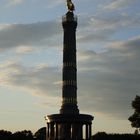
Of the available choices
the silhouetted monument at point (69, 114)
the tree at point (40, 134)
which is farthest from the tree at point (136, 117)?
the tree at point (40, 134)

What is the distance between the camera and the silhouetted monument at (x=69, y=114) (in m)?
117

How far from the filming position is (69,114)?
116 metres

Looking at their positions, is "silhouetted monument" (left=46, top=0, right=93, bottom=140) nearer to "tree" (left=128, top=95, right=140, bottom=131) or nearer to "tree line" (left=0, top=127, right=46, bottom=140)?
"tree" (left=128, top=95, right=140, bottom=131)

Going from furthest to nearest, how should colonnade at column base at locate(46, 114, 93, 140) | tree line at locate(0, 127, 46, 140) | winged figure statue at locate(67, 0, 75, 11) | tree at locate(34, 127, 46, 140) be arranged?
1. tree at locate(34, 127, 46, 140)
2. tree line at locate(0, 127, 46, 140)
3. winged figure statue at locate(67, 0, 75, 11)
4. colonnade at column base at locate(46, 114, 93, 140)

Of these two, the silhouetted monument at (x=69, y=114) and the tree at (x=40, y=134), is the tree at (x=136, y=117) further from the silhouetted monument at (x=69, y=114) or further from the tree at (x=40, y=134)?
the tree at (x=40, y=134)

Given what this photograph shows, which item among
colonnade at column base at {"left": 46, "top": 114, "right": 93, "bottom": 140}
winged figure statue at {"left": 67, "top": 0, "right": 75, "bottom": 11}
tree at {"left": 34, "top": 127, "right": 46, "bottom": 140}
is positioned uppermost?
Result: winged figure statue at {"left": 67, "top": 0, "right": 75, "bottom": 11}

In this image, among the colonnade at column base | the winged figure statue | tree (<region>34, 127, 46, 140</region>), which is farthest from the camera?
tree (<region>34, 127, 46, 140</region>)

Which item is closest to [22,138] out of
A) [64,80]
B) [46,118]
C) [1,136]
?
[1,136]

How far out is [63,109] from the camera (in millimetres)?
118188

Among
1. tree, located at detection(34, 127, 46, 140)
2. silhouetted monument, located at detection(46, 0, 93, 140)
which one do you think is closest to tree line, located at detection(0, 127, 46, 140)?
tree, located at detection(34, 127, 46, 140)

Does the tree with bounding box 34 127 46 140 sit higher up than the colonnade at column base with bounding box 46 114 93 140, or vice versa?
the tree with bounding box 34 127 46 140

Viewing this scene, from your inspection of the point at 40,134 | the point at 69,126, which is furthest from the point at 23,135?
the point at 69,126

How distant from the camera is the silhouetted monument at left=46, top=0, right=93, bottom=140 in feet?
383

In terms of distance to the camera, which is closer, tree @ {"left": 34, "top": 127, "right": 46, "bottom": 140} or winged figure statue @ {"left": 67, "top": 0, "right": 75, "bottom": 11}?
winged figure statue @ {"left": 67, "top": 0, "right": 75, "bottom": 11}
